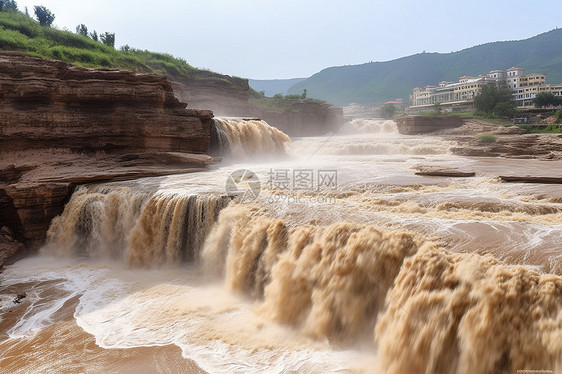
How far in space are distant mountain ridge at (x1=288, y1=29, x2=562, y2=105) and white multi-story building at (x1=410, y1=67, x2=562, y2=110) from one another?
44245 millimetres

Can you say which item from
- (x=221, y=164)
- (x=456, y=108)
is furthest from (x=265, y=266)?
(x=456, y=108)

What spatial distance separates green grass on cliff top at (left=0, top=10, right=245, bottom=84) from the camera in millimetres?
23578

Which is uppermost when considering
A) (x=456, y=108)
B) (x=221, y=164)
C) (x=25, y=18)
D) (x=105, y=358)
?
(x=25, y=18)

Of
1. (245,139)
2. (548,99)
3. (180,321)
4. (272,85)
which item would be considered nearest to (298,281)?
(180,321)

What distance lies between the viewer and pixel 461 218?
22.0ft

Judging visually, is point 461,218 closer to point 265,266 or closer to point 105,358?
point 265,266

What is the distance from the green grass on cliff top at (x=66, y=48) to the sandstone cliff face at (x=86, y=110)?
907 centimetres

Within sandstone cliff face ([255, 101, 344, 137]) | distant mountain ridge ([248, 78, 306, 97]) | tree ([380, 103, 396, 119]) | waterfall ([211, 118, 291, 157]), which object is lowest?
waterfall ([211, 118, 291, 157])

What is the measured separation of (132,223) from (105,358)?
16.9ft

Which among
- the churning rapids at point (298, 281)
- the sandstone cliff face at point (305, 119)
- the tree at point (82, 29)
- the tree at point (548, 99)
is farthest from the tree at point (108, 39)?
the tree at point (548, 99)

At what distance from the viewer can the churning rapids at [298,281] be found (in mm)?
4527

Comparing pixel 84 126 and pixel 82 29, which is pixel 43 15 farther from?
pixel 84 126

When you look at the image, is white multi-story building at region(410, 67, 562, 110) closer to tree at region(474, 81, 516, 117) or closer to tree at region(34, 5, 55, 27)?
tree at region(474, 81, 516, 117)

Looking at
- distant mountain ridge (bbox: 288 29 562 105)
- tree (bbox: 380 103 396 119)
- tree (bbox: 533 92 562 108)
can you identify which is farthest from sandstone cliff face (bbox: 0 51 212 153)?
distant mountain ridge (bbox: 288 29 562 105)
